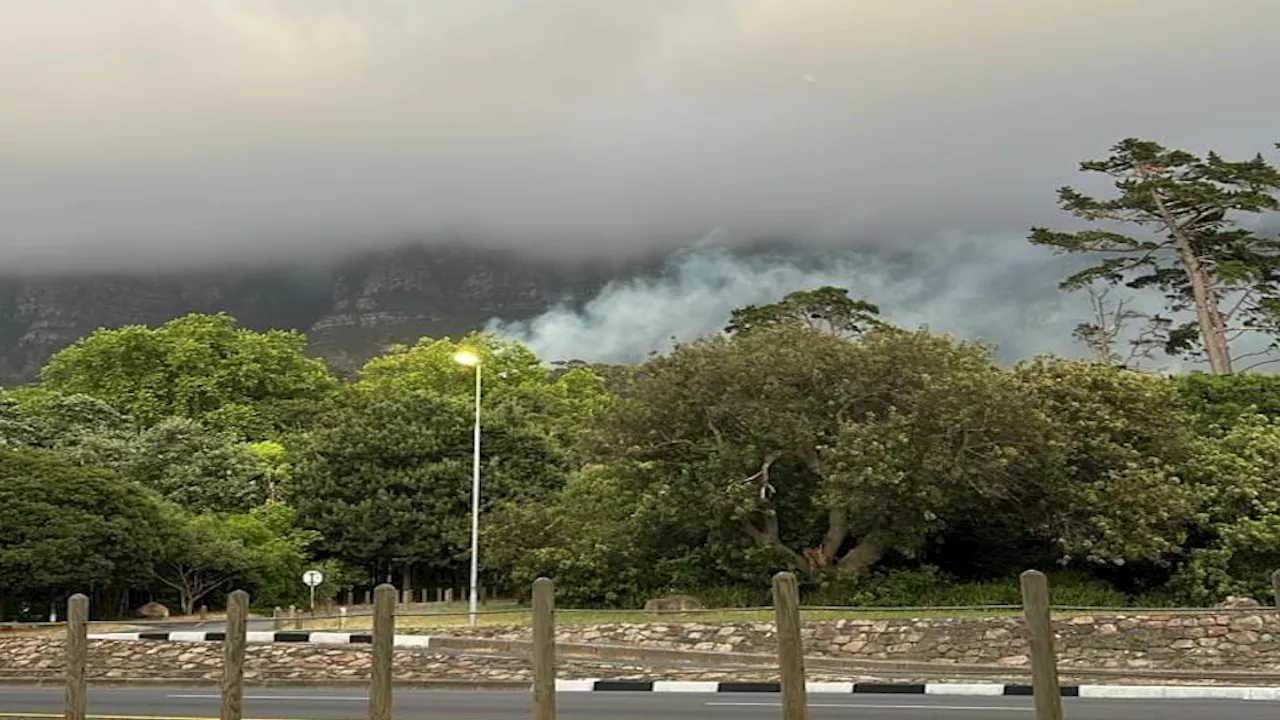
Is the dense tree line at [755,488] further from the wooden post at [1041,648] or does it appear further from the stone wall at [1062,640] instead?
the wooden post at [1041,648]

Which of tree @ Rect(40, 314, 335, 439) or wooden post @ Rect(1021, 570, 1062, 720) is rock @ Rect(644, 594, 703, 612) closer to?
wooden post @ Rect(1021, 570, 1062, 720)

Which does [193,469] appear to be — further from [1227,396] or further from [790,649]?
[790,649]

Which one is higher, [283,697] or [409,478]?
[409,478]

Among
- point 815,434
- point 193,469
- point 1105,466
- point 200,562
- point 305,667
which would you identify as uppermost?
point 193,469

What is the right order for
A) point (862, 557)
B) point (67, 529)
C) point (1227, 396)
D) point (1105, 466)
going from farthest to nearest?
point (1227, 396), point (67, 529), point (862, 557), point (1105, 466)

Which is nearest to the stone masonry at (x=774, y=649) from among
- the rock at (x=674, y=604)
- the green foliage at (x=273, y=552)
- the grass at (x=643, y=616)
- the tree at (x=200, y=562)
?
the grass at (x=643, y=616)

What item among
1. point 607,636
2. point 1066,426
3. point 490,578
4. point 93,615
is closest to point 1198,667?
point 1066,426

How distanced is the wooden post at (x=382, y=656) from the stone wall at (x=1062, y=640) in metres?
17.1

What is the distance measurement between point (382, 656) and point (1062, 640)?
61.5 feet

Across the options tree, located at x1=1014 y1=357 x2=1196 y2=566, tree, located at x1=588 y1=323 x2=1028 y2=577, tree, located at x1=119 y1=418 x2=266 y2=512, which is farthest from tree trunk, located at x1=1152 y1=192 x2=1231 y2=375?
tree, located at x1=119 y1=418 x2=266 y2=512

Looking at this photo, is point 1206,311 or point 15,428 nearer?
point 1206,311

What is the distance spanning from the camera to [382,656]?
6.94 m

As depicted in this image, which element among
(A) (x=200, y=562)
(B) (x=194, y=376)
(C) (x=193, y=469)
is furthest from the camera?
(B) (x=194, y=376)

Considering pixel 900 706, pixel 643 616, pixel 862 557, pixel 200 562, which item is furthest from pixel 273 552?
pixel 900 706
